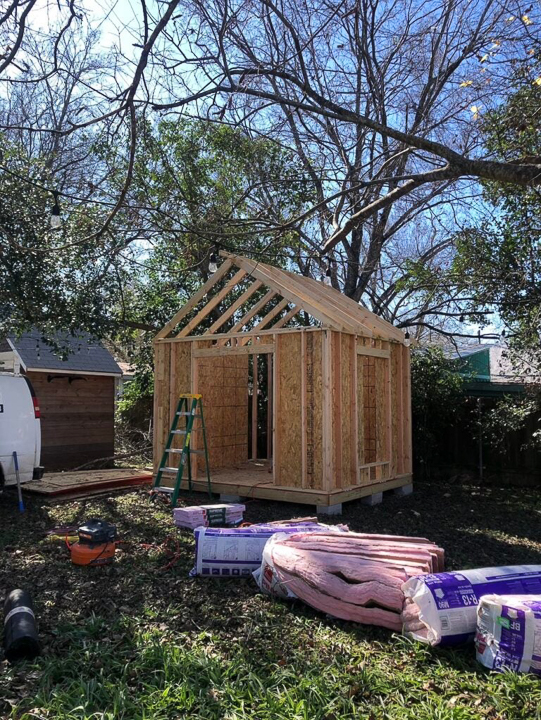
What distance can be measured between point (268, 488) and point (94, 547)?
3.36 metres

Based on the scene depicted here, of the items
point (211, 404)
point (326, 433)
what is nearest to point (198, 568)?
point (326, 433)

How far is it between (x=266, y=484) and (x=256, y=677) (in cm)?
534

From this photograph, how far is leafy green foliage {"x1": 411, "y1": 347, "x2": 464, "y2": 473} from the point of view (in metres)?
11.6

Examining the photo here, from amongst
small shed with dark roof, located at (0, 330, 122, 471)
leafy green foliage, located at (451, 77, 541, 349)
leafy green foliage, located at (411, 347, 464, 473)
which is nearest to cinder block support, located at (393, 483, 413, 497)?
leafy green foliage, located at (411, 347, 464, 473)

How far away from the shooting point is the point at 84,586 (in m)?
4.89

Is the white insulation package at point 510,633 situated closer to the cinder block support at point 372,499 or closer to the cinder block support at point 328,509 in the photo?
the cinder block support at point 328,509

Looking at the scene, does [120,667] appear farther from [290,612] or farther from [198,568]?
[198,568]

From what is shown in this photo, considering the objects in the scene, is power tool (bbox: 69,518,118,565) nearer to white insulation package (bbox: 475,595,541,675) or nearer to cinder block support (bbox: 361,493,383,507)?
white insulation package (bbox: 475,595,541,675)

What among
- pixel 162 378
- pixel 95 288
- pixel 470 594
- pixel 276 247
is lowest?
pixel 470 594

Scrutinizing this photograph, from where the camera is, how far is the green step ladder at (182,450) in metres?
8.44

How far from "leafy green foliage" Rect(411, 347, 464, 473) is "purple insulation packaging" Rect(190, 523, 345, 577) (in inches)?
284

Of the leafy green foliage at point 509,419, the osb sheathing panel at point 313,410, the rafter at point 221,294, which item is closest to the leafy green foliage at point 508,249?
the leafy green foliage at point 509,419

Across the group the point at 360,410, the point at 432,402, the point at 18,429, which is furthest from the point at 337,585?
the point at 432,402

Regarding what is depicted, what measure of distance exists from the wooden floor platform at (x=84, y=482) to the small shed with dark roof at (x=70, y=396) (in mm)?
2813
